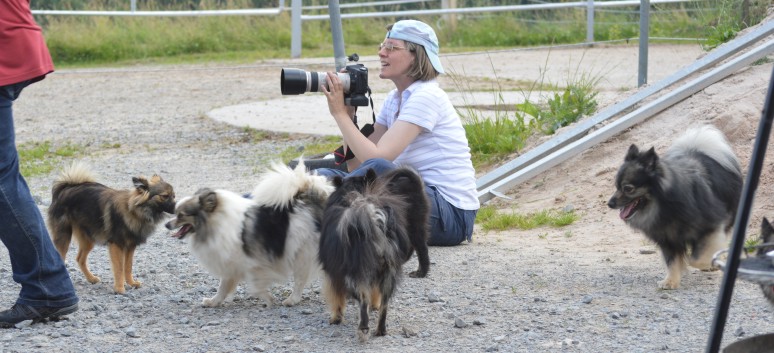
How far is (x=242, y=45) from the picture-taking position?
18.1m

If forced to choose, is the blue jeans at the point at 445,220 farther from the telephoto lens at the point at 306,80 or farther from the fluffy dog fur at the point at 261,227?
the fluffy dog fur at the point at 261,227

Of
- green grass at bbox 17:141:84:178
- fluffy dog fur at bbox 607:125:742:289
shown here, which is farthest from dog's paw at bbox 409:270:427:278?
green grass at bbox 17:141:84:178

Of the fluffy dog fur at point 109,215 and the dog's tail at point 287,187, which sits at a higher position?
the dog's tail at point 287,187

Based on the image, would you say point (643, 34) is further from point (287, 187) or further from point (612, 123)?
point (287, 187)

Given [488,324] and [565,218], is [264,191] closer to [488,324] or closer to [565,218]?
[488,324]

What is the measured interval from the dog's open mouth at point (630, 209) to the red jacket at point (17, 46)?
2.81m

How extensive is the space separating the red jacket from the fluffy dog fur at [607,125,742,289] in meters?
2.78

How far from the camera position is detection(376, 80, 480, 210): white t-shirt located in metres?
5.32

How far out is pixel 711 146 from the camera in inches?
205

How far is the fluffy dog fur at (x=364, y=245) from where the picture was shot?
162 inches

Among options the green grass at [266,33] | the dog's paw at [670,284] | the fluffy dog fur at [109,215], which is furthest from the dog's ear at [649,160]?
the green grass at [266,33]

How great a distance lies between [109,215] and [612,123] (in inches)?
142

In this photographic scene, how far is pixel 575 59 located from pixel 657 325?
10740mm

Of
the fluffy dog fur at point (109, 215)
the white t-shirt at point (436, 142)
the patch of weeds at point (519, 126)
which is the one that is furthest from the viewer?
the patch of weeds at point (519, 126)
